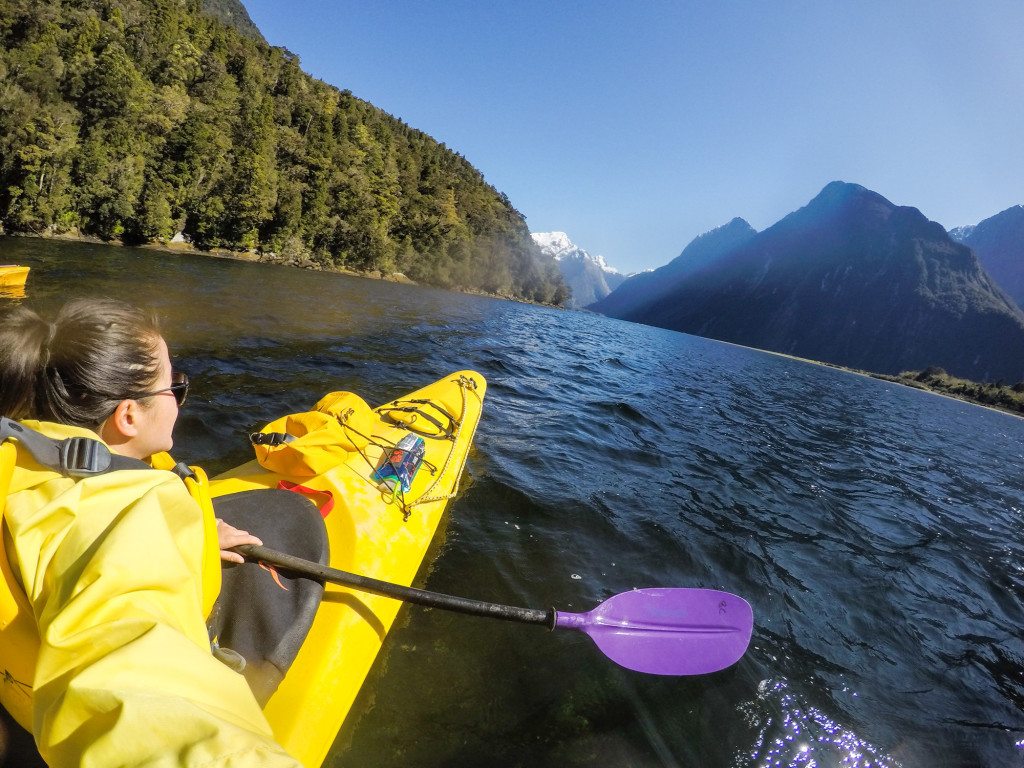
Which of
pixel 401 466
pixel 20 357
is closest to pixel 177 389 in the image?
pixel 20 357

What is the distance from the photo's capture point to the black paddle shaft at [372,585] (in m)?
2.29

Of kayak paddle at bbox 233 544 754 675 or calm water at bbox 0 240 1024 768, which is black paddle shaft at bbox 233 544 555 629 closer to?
kayak paddle at bbox 233 544 754 675

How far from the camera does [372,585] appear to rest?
2.47m

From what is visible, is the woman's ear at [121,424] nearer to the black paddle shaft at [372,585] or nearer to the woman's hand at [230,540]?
the woman's hand at [230,540]

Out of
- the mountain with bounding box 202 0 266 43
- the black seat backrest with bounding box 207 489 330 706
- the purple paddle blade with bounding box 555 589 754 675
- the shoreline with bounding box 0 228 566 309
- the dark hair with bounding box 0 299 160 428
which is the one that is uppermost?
the mountain with bounding box 202 0 266 43

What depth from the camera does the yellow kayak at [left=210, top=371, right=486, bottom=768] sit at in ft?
7.30

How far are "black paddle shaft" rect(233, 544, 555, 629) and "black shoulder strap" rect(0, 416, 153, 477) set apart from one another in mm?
1162

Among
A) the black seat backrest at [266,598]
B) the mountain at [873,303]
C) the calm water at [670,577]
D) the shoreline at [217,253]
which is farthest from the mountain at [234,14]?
the black seat backrest at [266,598]

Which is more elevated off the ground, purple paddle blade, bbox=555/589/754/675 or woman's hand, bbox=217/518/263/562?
woman's hand, bbox=217/518/263/562

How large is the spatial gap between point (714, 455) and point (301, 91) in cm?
8828

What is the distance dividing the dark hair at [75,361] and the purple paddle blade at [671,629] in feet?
9.07

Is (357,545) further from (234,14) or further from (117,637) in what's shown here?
(234,14)

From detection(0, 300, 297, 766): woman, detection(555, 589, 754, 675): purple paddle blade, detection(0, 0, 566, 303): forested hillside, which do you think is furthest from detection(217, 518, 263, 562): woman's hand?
detection(0, 0, 566, 303): forested hillside

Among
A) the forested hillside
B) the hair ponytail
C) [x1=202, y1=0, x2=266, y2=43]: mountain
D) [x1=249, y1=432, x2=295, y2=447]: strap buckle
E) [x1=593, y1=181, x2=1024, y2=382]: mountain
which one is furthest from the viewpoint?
[x1=202, y1=0, x2=266, y2=43]: mountain
